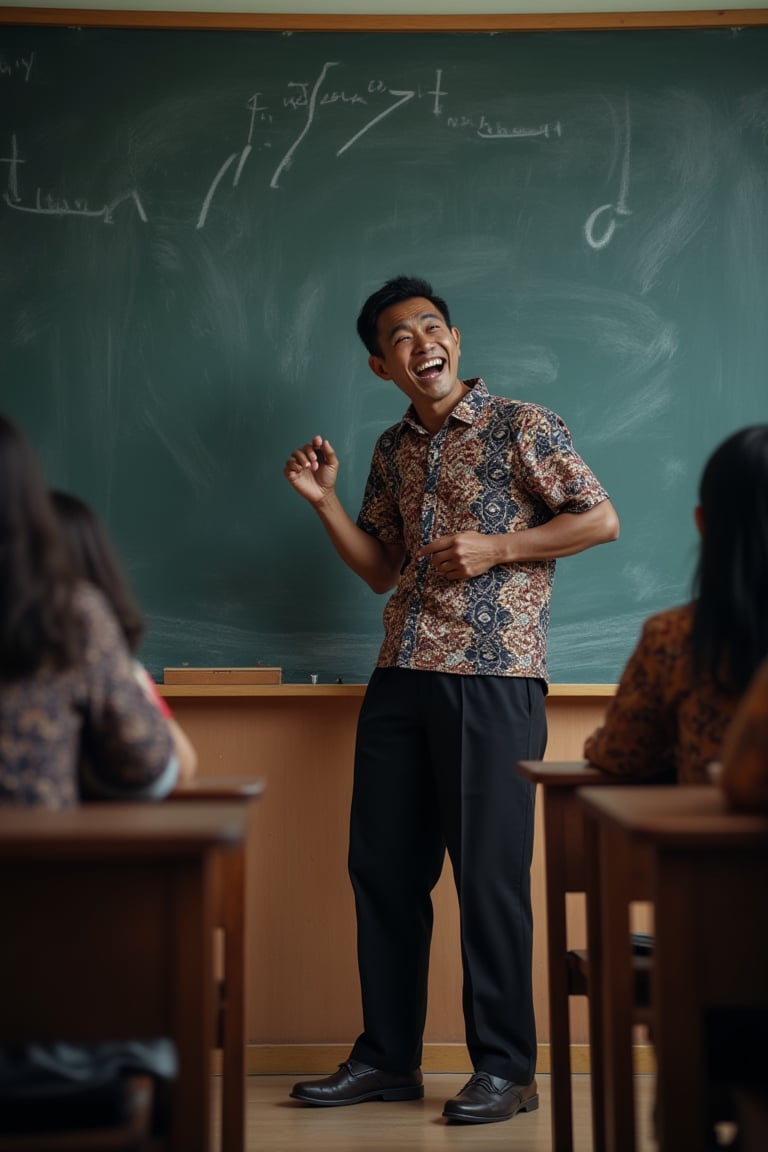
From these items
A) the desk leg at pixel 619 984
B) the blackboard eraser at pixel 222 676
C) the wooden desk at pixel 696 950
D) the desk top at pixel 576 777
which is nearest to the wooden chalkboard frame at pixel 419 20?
the blackboard eraser at pixel 222 676

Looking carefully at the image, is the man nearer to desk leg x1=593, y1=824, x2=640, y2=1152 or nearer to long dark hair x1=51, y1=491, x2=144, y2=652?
desk leg x1=593, y1=824, x2=640, y2=1152

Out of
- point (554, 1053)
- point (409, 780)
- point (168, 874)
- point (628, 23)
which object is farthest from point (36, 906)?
point (628, 23)

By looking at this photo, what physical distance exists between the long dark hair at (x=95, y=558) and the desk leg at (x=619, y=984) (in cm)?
74

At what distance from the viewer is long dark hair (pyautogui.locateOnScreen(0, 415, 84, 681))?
131 cm

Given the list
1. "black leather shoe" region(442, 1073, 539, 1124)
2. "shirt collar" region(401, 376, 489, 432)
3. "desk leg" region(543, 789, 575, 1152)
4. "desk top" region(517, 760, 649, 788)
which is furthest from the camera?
"shirt collar" region(401, 376, 489, 432)

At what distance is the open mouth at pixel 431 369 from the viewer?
2795 millimetres

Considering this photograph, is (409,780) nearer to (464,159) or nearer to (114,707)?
(114,707)

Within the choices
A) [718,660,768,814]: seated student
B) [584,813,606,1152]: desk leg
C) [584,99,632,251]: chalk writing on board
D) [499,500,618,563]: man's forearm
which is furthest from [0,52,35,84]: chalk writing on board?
[718,660,768,814]: seated student

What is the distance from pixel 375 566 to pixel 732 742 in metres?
1.66

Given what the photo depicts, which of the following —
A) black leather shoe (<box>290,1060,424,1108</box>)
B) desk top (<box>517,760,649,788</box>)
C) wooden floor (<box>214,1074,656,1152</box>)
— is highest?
desk top (<box>517,760,649,788</box>)

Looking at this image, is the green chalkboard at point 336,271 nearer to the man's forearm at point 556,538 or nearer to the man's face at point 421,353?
the man's face at point 421,353

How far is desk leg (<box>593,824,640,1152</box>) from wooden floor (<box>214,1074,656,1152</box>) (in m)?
0.72

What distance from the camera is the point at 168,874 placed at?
4.11ft

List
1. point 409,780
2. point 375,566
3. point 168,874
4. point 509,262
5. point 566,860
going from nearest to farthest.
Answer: point 168,874, point 566,860, point 409,780, point 375,566, point 509,262
